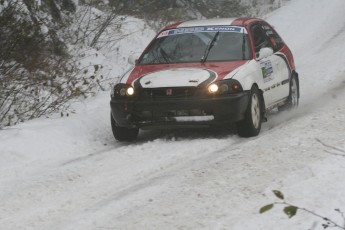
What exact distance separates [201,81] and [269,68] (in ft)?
5.36

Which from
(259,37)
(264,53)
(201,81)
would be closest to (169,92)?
(201,81)

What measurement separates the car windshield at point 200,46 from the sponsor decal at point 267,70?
289mm

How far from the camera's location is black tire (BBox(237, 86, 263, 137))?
27.3ft

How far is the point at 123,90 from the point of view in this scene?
8391mm

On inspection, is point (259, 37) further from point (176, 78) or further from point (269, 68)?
point (176, 78)

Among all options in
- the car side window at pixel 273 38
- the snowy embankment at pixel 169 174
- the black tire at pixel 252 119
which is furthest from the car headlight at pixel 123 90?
the car side window at pixel 273 38

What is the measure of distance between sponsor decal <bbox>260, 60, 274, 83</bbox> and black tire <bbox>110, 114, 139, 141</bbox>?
1945mm

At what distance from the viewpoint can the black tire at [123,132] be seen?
8789 millimetres

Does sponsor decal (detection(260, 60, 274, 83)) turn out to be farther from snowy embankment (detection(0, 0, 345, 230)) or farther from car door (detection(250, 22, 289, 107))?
snowy embankment (detection(0, 0, 345, 230))

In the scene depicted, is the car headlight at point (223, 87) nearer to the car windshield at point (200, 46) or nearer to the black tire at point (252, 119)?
the black tire at point (252, 119)

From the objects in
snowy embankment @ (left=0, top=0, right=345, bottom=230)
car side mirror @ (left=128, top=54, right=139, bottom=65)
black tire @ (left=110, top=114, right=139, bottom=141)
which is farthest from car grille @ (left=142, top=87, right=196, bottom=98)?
car side mirror @ (left=128, top=54, right=139, bottom=65)

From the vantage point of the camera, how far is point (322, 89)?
40.8ft

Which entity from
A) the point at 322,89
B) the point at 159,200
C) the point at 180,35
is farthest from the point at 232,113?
the point at 322,89

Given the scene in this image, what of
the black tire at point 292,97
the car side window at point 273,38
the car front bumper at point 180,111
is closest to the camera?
the car front bumper at point 180,111
